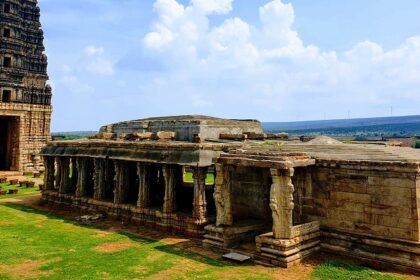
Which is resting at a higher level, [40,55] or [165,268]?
[40,55]

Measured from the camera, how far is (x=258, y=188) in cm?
1786

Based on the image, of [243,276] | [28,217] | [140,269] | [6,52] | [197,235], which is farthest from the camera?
[6,52]

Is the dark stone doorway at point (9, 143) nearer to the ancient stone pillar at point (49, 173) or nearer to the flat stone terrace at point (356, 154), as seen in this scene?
the ancient stone pillar at point (49, 173)

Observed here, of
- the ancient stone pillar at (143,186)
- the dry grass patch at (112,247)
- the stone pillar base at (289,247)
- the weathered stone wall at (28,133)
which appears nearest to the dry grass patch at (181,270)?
the stone pillar base at (289,247)

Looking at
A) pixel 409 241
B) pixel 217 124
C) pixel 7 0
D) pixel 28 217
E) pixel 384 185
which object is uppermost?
pixel 7 0

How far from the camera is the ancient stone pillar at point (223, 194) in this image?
16.1 metres

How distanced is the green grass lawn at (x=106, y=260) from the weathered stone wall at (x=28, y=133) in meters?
28.4

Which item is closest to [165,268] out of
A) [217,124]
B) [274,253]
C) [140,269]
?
[140,269]

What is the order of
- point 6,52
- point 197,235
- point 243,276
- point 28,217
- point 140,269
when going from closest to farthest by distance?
point 243,276
point 140,269
point 197,235
point 28,217
point 6,52

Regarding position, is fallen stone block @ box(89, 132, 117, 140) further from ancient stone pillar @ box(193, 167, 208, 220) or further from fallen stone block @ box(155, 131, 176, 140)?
ancient stone pillar @ box(193, 167, 208, 220)

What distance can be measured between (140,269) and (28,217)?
1265cm

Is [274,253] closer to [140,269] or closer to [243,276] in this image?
[243,276]

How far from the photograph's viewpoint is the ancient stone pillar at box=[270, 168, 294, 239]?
13992 millimetres

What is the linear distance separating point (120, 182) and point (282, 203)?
10.9 m
